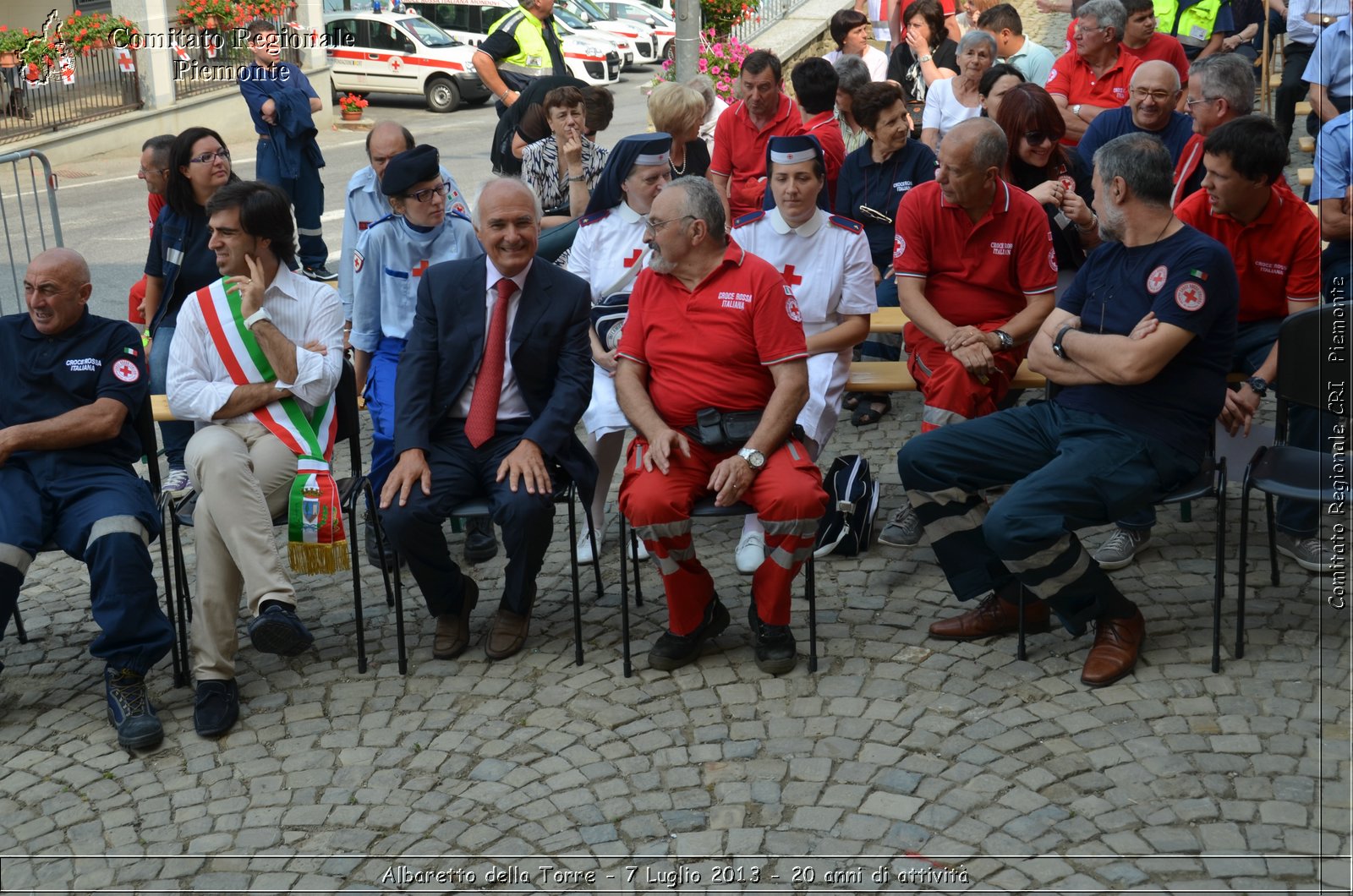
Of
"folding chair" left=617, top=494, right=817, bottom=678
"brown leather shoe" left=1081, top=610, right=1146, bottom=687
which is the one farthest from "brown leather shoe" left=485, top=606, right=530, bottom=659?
"brown leather shoe" left=1081, top=610, right=1146, bottom=687

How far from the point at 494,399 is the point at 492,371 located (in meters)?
0.10

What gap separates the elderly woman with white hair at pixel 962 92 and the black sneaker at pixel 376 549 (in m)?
4.35

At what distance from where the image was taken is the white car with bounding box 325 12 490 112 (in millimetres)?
23438

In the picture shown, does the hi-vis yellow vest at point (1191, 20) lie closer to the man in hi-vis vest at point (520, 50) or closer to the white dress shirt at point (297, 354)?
the man in hi-vis vest at point (520, 50)

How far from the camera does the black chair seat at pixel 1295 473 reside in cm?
445

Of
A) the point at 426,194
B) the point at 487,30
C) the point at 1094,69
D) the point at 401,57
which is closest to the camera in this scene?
the point at 426,194

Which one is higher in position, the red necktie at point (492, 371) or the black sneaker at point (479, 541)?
the red necktie at point (492, 371)

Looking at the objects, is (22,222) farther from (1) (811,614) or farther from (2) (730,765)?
(2) (730,765)

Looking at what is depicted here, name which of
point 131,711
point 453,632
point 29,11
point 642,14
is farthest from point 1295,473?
point 29,11

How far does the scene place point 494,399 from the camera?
5164mm

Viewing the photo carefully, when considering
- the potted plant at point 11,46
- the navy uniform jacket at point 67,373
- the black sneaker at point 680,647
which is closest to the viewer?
the black sneaker at point 680,647

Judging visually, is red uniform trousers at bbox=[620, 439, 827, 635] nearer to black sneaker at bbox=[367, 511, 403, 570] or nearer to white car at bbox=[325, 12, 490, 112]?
black sneaker at bbox=[367, 511, 403, 570]

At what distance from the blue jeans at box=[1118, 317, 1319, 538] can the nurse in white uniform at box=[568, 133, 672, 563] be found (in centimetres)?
215

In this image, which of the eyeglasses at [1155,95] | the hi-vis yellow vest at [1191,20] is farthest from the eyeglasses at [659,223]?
the hi-vis yellow vest at [1191,20]
